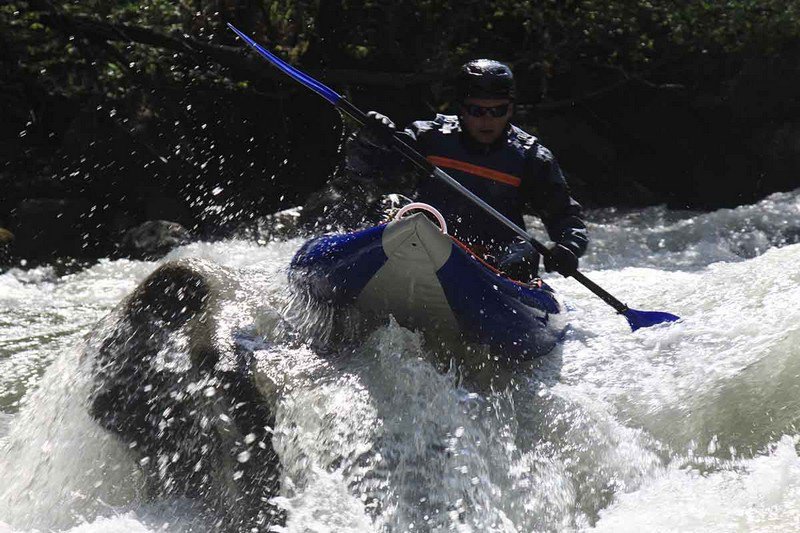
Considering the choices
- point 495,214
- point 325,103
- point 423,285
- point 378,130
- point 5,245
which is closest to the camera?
point 423,285

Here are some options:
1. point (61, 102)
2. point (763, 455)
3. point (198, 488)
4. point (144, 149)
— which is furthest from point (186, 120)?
point (763, 455)

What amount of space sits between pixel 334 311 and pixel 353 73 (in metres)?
5.81

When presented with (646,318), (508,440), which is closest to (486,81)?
(646,318)

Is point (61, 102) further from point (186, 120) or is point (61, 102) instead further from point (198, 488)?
point (198, 488)

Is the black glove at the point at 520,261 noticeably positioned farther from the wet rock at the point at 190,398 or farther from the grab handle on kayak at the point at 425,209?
the wet rock at the point at 190,398

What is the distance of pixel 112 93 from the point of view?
9.16 m

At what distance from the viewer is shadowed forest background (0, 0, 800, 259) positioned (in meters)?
9.05

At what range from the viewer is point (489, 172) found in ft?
14.7

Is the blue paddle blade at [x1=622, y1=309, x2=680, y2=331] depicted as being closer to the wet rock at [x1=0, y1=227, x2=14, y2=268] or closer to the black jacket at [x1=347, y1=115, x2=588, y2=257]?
the black jacket at [x1=347, y1=115, x2=588, y2=257]

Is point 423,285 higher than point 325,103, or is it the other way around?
point 423,285

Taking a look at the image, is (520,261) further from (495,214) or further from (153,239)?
(153,239)

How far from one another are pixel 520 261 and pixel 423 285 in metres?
0.78

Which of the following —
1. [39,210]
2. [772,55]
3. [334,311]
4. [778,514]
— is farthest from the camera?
[772,55]

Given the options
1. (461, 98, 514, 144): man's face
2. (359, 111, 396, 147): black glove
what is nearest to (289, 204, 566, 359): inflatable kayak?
(359, 111, 396, 147): black glove
